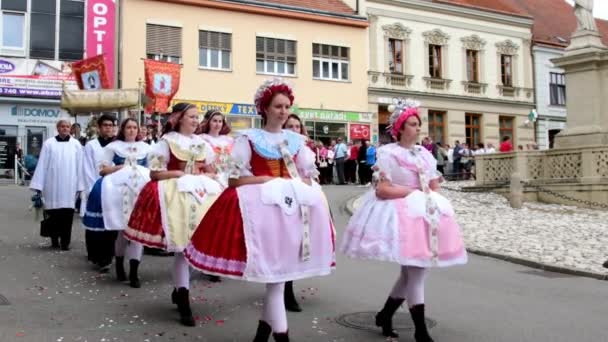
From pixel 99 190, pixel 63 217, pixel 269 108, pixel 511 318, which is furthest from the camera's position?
pixel 63 217

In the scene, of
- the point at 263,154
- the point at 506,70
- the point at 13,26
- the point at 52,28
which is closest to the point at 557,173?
the point at 263,154

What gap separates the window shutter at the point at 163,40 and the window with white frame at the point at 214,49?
103cm

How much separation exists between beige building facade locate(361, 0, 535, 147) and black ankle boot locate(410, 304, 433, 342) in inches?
1068

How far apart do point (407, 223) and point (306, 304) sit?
6.34 feet

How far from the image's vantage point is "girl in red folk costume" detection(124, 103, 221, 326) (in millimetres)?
6059

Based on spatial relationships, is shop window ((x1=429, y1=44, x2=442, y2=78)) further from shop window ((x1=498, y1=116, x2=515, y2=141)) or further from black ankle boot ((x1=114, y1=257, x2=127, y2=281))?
black ankle boot ((x1=114, y1=257, x2=127, y2=281))

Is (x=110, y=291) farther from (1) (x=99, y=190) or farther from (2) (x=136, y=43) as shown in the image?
(2) (x=136, y=43)

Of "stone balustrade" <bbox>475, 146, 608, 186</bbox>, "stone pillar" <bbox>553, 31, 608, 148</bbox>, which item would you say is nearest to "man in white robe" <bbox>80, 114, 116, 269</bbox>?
"stone balustrade" <bbox>475, 146, 608, 186</bbox>

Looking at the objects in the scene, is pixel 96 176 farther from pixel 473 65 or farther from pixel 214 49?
pixel 473 65

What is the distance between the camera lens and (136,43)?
26.9 meters

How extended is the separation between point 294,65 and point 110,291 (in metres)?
24.4

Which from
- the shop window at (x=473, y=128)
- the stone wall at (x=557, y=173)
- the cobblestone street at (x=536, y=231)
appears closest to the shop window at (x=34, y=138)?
the cobblestone street at (x=536, y=231)

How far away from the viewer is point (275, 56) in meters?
30.0

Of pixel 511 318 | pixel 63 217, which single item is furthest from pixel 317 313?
pixel 63 217
